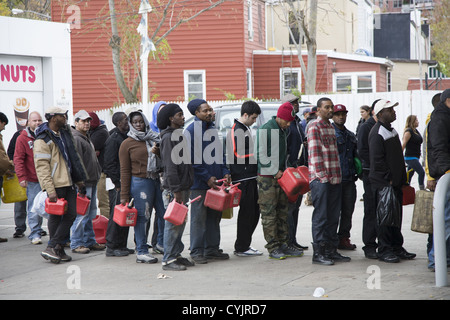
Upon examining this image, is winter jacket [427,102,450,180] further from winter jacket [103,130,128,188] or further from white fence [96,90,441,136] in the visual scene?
white fence [96,90,441,136]

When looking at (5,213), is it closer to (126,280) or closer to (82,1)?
(126,280)

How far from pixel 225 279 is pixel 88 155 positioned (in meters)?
3.30

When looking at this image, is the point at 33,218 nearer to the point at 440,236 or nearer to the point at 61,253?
the point at 61,253

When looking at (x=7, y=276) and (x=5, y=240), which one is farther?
(x=5, y=240)

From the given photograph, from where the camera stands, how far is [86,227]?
397 inches

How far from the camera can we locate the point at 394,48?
157 feet

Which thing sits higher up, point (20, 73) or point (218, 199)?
point (20, 73)

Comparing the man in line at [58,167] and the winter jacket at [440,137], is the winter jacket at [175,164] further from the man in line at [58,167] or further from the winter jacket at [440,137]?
the winter jacket at [440,137]

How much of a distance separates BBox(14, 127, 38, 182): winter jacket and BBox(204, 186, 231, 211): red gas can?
3567 mm

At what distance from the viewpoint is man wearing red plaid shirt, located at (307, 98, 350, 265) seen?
326 inches

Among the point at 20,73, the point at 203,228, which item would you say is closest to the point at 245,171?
the point at 203,228

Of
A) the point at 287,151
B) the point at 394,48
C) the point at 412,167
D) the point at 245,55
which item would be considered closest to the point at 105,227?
the point at 287,151

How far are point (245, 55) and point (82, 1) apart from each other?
23.3 ft

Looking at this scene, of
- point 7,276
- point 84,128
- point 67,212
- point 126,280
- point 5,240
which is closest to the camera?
point 126,280
